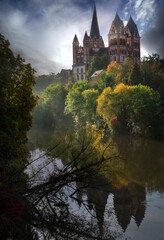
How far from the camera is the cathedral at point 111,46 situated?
2869 inches

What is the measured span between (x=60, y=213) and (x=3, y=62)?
316 inches

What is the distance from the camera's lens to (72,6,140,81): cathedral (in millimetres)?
72875

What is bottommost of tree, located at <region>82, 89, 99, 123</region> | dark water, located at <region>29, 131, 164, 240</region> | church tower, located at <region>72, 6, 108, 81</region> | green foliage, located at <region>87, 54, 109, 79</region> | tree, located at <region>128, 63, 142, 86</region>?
dark water, located at <region>29, 131, 164, 240</region>

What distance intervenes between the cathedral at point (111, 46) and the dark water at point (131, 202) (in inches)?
2421

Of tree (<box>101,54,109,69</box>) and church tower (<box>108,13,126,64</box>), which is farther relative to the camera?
church tower (<box>108,13,126,64</box>)

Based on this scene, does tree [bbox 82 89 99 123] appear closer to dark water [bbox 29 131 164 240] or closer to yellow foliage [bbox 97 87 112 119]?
yellow foliage [bbox 97 87 112 119]

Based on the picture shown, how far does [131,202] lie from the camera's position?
10289 millimetres

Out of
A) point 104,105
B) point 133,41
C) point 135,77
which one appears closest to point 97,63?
point 133,41

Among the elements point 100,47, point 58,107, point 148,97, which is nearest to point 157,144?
point 148,97

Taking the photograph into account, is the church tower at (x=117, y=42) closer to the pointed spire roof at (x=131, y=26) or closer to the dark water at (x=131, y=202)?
the pointed spire roof at (x=131, y=26)

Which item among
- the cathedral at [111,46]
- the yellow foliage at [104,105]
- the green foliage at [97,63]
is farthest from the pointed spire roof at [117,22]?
the yellow foliage at [104,105]

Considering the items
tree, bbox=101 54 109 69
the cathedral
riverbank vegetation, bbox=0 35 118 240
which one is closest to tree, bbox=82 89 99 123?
riverbank vegetation, bbox=0 35 118 240

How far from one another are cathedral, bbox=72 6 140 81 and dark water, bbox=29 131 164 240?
202 ft

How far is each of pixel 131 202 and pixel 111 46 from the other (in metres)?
69.8
